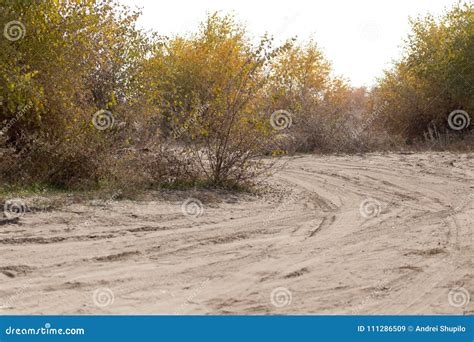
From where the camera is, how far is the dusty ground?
16.5 ft

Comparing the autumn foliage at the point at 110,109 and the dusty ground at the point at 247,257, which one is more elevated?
the autumn foliage at the point at 110,109

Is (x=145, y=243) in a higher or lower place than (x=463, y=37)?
lower

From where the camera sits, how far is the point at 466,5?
24141mm

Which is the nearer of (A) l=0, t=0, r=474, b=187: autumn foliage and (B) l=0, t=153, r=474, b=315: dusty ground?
(B) l=0, t=153, r=474, b=315: dusty ground

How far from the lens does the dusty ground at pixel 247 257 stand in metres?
5.04

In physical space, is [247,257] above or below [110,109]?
below

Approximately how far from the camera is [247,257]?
6602 millimetres

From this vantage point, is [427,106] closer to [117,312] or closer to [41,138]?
[41,138]

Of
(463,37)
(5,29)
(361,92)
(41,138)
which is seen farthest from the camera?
(361,92)

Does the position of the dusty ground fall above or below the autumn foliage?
below

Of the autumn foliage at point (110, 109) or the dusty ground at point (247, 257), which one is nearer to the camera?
the dusty ground at point (247, 257)

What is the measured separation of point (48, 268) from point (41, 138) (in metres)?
4.88

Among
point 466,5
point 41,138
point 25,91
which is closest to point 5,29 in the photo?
point 25,91

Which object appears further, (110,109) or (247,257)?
(110,109)
